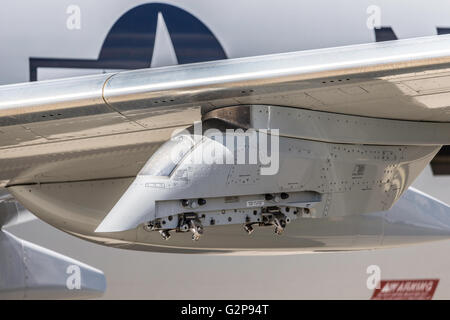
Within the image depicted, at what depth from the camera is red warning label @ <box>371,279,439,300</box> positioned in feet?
36.2

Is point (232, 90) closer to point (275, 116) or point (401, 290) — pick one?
→ point (275, 116)

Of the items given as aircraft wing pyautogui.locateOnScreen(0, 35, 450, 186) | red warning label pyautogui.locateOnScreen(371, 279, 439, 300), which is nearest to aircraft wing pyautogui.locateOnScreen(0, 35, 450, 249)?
aircraft wing pyautogui.locateOnScreen(0, 35, 450, 186)

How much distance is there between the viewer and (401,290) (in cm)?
1107

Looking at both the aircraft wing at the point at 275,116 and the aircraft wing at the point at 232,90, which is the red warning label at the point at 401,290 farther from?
the aircraft wing at the point at 232,90

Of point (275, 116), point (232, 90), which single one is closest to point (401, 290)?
point (275, 116)

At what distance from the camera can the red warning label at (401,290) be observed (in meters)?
11.0

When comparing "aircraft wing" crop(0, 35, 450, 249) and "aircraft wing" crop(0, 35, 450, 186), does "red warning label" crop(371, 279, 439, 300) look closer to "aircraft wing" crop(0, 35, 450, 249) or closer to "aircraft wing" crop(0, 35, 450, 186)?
"aircraft wing" crop(0, 35, 450, 249)

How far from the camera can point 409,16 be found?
10305 mm

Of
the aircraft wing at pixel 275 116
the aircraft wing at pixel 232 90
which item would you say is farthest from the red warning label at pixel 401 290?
the aircraft wing at pixel 232 90

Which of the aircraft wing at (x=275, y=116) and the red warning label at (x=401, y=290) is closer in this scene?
the aircraft wing at (x=275, y=116)

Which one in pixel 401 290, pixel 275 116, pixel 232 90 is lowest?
pixel 401 290

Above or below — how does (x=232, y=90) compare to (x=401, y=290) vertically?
above

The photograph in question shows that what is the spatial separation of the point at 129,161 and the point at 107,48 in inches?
90.0

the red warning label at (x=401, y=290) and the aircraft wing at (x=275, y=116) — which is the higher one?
the aircraft wing at (x=275, y=116)
